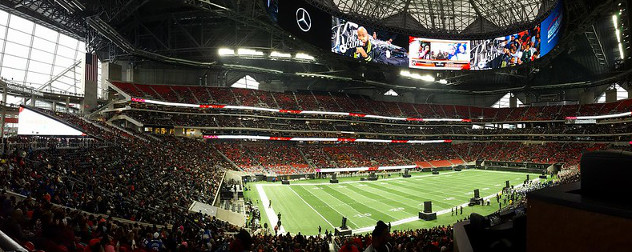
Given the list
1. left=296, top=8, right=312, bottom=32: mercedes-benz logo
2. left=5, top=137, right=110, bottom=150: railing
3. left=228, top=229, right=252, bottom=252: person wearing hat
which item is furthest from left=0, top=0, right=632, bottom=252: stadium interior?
left=296, top=8, right=312, bottom=32: mercedes-benz logo

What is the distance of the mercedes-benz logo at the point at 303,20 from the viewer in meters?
39.7

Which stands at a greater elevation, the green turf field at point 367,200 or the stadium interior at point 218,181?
the stadium interior at point 218,181

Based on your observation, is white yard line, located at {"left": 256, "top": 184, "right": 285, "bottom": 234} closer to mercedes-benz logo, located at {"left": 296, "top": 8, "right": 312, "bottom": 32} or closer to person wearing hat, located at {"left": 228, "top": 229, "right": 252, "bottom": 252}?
person wearing hat, located at {"left": 228, "top": 229, "right": 252, "bottom": 252}

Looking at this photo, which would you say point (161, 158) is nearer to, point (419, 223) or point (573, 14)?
point (419, 223)

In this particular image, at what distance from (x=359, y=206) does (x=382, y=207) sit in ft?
6.98

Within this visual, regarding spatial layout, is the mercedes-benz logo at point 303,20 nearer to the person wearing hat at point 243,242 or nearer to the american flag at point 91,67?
the american flag at point 91,67

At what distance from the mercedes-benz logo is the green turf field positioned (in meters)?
20.0

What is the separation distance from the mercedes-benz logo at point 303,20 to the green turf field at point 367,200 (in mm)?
20021

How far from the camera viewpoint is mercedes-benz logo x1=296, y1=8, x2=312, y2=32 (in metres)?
39.7

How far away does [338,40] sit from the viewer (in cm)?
4753

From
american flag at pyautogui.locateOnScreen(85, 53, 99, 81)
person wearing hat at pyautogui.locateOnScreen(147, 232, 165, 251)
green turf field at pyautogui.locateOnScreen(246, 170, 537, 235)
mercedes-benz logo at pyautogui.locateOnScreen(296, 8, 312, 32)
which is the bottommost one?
green turf field at pyautogui.locateOnScreen(246, 170, 537, 235)

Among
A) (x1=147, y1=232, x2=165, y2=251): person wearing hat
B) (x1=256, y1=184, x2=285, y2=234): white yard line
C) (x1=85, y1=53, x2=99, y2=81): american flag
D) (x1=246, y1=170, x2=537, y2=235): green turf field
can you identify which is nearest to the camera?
(x1=147, y1=232, x2=165, y2=251): person wearing hat

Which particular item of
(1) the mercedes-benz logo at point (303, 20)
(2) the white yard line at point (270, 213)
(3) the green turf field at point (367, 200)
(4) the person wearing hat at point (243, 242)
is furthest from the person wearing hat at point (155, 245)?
(1) the mercedes-benz logo at point (303, 20)

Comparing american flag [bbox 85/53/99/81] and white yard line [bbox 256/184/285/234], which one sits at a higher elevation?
american flag [bbox 85/53/99/81]
